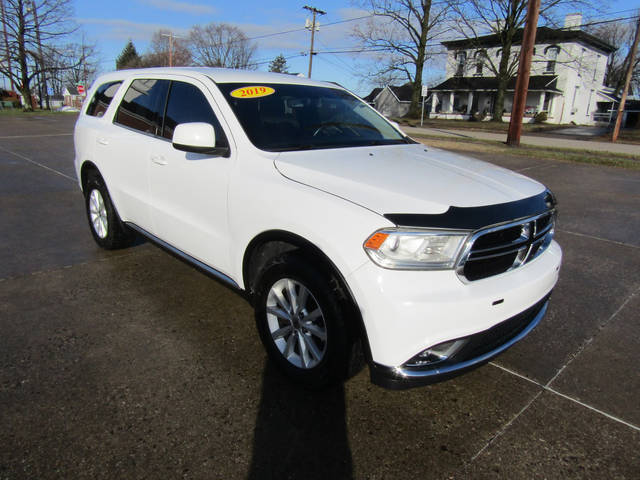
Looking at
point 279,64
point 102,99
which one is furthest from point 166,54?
point 102,99

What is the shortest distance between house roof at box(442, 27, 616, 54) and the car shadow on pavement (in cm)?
4298

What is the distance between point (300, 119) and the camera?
11.3 ft

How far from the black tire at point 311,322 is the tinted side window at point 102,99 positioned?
114 inches

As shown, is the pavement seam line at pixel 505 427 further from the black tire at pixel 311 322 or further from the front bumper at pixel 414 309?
the black tire at pixel 311 322

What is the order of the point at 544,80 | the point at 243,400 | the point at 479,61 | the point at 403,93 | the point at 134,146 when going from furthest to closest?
the point at 403,93 → the point at 544,80 → the point at 479,61 → the point at 134,146 → the point at 243,400

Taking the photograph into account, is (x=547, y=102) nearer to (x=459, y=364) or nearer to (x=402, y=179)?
(x=402, y=179)

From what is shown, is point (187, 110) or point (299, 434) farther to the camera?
point (187, 110)

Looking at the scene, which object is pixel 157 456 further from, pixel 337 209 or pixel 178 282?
pixel 178 282

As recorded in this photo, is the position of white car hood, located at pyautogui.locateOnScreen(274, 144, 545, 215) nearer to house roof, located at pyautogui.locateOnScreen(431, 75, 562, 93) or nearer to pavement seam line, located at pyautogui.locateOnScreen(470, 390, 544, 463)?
pavement seam line, located at pyautogui.locateOnScreen(470, 390, 544, 463)

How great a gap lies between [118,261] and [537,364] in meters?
3.76

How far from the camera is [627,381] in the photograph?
290 cm

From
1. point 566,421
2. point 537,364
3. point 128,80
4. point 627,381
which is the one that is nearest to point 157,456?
point 566,421

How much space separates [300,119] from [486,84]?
171 ft

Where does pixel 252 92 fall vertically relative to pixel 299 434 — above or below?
above
